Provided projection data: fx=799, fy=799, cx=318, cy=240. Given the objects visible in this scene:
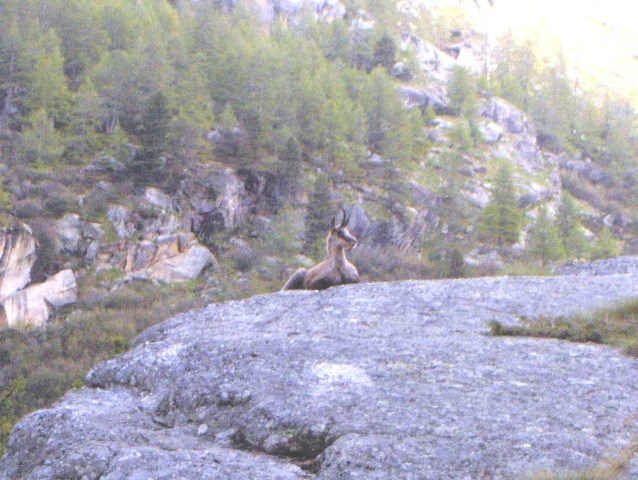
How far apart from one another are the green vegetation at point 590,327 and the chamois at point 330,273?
172 inches

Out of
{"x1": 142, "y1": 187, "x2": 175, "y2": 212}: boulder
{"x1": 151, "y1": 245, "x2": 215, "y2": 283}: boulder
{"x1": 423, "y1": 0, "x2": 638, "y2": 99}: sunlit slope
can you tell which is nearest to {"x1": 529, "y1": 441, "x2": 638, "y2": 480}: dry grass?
{"x1": 151, "y1": 245, "x2": 215, "y2": 283}: boulder

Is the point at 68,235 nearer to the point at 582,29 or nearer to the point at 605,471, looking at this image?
the point at 605,471

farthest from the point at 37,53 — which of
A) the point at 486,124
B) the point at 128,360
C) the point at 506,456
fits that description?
the point at 506,456

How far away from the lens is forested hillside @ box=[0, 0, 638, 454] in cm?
3710

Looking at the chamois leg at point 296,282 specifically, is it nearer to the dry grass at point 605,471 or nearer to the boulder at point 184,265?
the dry grass at point 605,471

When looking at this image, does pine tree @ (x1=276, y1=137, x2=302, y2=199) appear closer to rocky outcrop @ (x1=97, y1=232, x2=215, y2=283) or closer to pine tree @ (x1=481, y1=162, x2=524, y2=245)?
rocky outcrop @ (x1=97, y1=232, x2=215, y2=283)

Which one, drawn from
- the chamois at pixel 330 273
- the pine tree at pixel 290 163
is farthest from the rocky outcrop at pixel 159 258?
the chamois at pixel 330 273

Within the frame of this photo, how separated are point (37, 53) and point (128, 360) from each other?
145 ft

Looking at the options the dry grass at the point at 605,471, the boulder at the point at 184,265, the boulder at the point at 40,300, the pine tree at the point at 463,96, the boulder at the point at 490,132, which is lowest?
the boulder at the point at 184,265

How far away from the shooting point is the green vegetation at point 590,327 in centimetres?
623

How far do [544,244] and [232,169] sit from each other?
19660 mm

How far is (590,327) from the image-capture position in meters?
6.39

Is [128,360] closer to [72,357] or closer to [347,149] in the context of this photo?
[72,357]

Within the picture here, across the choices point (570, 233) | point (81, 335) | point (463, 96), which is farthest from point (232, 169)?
point (463, 96)
